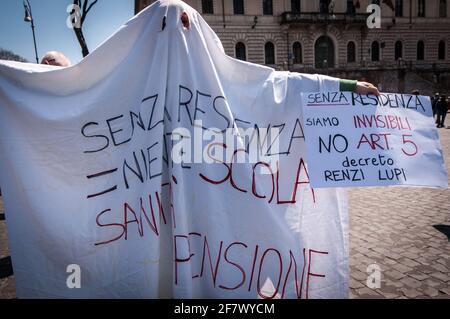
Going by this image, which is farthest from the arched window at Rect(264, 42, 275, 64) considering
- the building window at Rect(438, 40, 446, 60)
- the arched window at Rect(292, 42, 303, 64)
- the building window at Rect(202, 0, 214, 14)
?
the building window at Rect(438, 40, 446, 60)

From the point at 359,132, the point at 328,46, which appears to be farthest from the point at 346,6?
the point at 359,132

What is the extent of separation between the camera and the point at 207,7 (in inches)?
1091

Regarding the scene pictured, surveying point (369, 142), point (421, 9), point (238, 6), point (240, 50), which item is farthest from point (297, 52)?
point (369, 142)

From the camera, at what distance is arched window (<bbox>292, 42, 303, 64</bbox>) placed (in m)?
29.9

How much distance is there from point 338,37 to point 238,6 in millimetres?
10465

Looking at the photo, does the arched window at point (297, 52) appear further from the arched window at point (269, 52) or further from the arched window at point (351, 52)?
the arched window at point (351, 52)

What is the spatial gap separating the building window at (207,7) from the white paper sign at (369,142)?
28.8 metres

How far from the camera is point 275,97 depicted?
2.01m

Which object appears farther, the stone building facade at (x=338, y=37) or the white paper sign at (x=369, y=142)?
the stone building facade at (x=338, y=37)

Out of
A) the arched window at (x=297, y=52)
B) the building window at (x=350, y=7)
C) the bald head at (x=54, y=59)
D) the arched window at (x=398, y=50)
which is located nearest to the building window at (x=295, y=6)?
the arched window at (x=297, y=52)

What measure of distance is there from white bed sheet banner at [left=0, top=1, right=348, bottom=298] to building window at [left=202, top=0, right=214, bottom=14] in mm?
28674

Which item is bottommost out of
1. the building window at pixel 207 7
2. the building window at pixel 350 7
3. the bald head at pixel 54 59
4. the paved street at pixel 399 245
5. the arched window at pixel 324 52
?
the paved street at pixel 399 245

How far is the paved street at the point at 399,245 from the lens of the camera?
2457mm

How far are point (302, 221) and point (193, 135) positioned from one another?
0.91m
